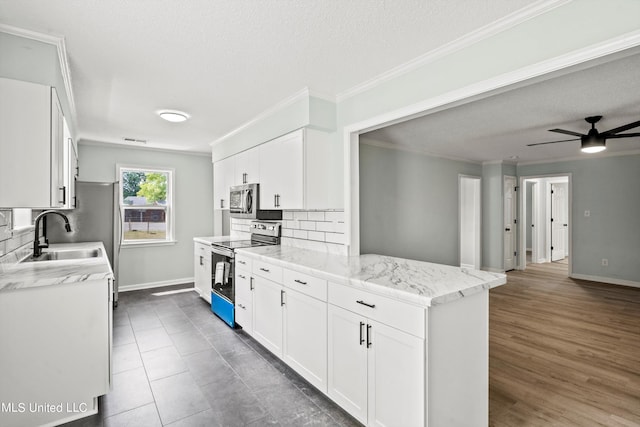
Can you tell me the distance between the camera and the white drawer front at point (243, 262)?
129 inches

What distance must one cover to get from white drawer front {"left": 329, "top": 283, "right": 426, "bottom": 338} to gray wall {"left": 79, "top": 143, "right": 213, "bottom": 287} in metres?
4.48

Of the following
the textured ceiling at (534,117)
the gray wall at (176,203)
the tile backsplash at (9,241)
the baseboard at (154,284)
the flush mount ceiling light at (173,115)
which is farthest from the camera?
the baseboard at (154,284)

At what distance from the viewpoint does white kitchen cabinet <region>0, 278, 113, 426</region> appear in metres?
1.83

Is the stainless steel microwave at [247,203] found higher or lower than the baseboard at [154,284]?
→ higher

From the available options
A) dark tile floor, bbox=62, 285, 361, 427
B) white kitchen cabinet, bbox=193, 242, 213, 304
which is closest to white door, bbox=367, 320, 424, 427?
dark tile floor, bbox=62, 285, 361, 427

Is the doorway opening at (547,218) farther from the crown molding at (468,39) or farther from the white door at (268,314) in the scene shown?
the white door at (268,314)

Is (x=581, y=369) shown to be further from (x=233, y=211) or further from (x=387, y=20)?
(x=233, y=211)

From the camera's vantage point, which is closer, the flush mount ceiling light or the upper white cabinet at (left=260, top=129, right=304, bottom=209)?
the upper white cabinet at (left=260, top=129, right=304, bottom=209)

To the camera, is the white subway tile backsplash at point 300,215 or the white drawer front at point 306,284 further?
the white subway tile backsplash at point 300,215

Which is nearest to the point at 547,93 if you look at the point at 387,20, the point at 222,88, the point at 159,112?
the point at 387,20

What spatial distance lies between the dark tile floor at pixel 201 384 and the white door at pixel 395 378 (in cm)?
34

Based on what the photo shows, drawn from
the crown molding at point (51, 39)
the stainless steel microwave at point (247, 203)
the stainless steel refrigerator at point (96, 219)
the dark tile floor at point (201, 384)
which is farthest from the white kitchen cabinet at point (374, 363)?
the stainless steel refrigerator at point (96, 219)

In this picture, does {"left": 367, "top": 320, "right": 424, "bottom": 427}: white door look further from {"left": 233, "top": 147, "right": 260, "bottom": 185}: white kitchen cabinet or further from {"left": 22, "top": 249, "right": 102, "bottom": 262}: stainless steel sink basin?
{"left": 22, "top": 249, "right": 102, "bottom": 262}: stainless steel sink basin

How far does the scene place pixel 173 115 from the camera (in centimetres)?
363
